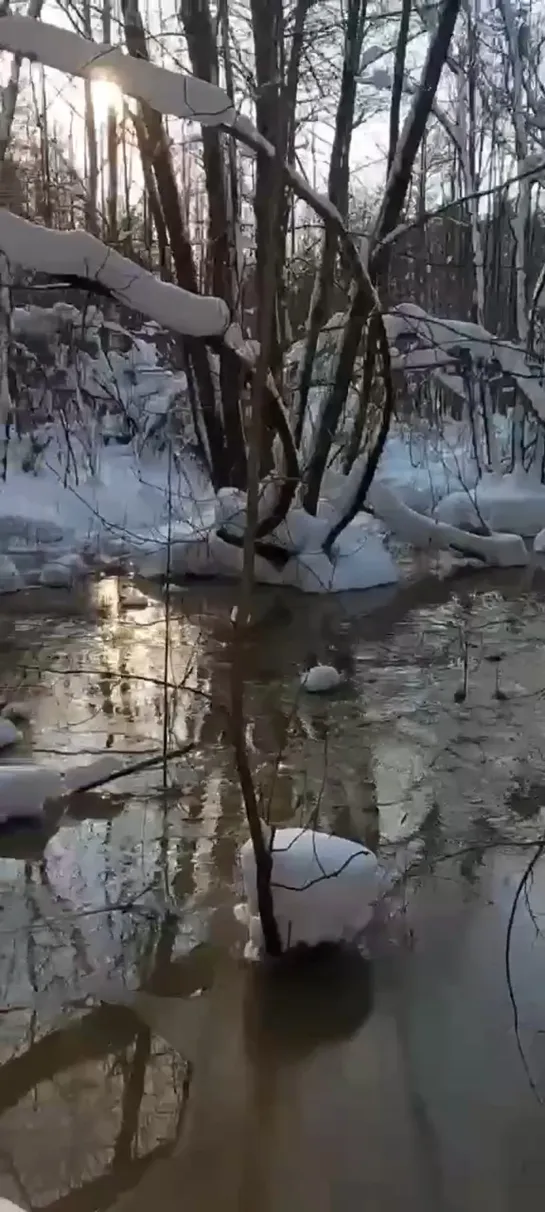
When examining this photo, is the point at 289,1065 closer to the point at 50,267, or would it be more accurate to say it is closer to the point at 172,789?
the point at 172,789

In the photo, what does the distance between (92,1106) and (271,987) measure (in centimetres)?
68

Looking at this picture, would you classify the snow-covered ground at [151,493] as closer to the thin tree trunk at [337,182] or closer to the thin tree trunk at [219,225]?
the thin tree trunk at [219,225]

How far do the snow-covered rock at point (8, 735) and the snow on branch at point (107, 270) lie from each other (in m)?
2.62

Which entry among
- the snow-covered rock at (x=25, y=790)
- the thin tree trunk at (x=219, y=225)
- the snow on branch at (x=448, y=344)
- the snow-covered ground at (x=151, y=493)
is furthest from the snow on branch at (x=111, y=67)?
the snow-covered rock at (x=25, y=790)

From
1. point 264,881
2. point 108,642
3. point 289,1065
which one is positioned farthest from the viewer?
point 108,642

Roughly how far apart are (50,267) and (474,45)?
9.35 meters

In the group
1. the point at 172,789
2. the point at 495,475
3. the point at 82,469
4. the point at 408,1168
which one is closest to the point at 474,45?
the point at 495,475

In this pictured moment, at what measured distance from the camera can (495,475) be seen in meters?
13.0

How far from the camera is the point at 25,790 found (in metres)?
4.44

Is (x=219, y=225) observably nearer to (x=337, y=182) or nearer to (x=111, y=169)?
(x=337, y=182)

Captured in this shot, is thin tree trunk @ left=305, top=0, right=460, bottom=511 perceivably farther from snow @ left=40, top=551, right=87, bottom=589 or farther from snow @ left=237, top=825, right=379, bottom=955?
snow @ left=237, top=825, right=379, bottom=955

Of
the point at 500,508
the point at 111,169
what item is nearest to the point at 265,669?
the point at 500,508

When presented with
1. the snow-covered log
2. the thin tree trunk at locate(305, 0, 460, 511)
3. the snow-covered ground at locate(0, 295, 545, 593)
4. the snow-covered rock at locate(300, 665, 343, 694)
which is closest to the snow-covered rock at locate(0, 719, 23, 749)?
the snow-covered rock at locate(300, 665, 343, 694)

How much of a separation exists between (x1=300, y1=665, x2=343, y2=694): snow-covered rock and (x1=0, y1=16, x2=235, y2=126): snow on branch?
10.1 feet
